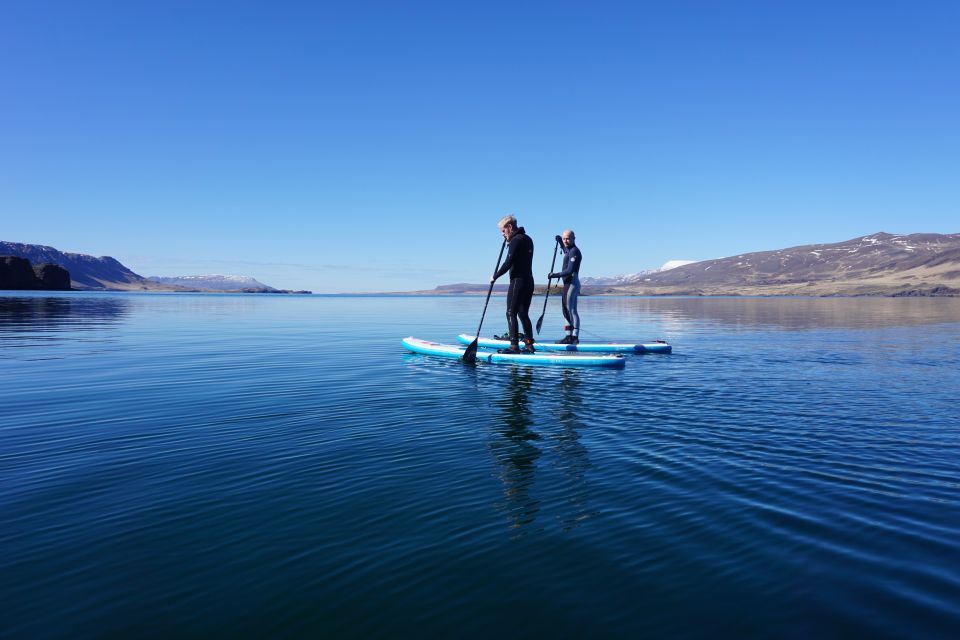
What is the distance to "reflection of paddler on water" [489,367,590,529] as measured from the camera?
5.64 metres

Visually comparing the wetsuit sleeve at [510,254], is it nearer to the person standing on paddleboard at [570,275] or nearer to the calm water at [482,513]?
the person standing on paddleboard at [570,275]

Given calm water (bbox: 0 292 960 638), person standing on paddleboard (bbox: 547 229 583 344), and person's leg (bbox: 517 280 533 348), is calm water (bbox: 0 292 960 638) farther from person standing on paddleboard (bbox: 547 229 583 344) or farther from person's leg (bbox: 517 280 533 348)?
person standing on paddleboard (bbox: 547 229 583 344)

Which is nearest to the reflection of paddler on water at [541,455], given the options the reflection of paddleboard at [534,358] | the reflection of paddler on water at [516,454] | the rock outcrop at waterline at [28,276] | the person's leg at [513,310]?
the reflection of paddler on water at [516,454]

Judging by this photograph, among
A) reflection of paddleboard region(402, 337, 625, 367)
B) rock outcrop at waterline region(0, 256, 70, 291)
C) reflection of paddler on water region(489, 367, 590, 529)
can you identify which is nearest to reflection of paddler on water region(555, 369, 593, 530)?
reflection of paddler on water region(489, 367, 590, 529)

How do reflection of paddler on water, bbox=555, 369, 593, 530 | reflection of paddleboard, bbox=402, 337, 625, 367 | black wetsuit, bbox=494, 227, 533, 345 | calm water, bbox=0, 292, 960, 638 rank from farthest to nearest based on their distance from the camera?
black wetsuit, bbox=494, 227, 533, 345 → reflection of paddleboard, bbox=402, 337, 625, 367 → reflection of paddler on water, bbox=555, 369, 593, 530 → calm water, bbox=0, 292, 960, 638

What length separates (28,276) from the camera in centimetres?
16650

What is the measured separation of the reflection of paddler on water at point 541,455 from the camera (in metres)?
5.64

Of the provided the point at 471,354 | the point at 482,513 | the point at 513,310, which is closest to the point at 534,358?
the point at 513,310

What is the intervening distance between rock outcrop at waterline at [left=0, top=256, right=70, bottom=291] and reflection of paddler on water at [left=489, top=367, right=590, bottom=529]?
207m

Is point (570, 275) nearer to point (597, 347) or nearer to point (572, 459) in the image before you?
point (597, 347)

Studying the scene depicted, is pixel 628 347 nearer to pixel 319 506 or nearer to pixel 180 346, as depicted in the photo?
pixel 319 506

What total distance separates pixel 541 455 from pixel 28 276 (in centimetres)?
21952

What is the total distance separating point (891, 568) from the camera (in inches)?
170

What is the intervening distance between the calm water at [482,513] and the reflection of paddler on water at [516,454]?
55 millimetres
